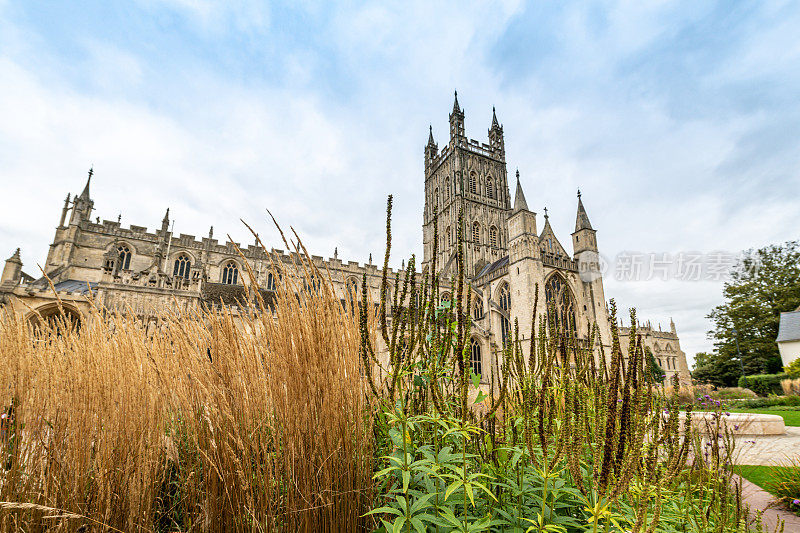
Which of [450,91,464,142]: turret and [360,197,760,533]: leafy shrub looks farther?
[450,91,464,142]: turret

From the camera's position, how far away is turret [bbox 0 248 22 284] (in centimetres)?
1981

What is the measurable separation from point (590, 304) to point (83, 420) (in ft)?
94.0

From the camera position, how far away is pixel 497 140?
45750mm

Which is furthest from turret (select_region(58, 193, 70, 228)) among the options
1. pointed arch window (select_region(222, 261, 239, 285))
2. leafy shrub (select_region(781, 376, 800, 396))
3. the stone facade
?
leafy shrub (select_region(781, 376, 800, 396))

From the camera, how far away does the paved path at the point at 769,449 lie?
210 inches

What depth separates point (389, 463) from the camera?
1.93 meters

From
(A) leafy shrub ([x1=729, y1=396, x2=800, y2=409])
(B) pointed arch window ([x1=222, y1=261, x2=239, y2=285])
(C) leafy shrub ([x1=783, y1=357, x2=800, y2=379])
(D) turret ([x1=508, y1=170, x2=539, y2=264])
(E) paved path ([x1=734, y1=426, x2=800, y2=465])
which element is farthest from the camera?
(B) pointed arch window ([x1=222, y1=261, x2=239, y2=285])

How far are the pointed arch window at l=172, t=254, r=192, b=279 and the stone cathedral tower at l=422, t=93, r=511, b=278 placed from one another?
70.9ft

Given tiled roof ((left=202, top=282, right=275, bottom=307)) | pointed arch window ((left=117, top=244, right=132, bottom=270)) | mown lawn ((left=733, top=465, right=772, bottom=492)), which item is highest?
pointed arch window ((left=117, top=244, right=132, bottom=270))

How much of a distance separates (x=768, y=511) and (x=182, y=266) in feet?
99.1

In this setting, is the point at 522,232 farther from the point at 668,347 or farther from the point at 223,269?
the point at 668,347

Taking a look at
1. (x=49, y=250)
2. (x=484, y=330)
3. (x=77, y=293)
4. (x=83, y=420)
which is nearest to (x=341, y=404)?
(x=83, y=420)

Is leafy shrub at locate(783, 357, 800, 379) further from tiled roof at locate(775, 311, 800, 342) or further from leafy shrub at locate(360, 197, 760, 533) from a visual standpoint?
leafy shrub at locate(360, 197, 760, 533)

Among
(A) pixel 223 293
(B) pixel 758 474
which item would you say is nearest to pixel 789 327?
(B) pixel 758 474
